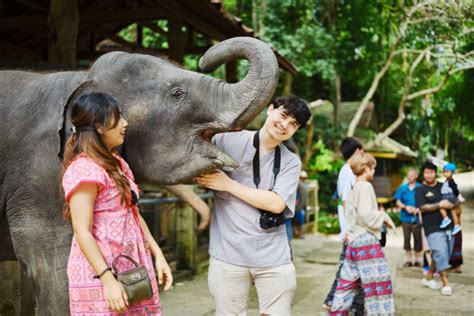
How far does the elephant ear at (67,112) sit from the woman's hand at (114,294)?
29.6 inches

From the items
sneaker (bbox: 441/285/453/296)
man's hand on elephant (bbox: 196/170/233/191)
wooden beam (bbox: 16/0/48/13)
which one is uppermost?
wooden beam (bbox: 16/0/48/13)

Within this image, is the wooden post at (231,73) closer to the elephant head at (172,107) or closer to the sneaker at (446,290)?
the sneaker at (446,290)

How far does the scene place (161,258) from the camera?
2.83 meters

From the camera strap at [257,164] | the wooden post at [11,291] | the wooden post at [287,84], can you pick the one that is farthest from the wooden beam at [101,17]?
the wooden post at [287,84]

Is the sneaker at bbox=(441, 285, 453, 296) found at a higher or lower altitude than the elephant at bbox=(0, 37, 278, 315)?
lower

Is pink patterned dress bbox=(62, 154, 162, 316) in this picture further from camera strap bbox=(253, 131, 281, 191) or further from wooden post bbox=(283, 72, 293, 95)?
wooden post bbox=(283, 72, 293, 95)

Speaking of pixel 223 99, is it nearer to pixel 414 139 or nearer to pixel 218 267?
pixel 218 267

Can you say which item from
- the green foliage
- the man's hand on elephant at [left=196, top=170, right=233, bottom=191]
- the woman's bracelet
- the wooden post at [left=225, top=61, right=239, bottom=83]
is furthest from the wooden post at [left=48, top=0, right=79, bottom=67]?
the green foliage

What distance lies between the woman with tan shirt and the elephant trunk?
8.71ft

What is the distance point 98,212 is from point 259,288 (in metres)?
1.13

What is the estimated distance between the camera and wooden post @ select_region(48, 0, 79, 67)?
5.68 m

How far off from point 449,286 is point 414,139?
24352 mm

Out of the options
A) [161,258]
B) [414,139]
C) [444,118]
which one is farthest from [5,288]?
[444,118]

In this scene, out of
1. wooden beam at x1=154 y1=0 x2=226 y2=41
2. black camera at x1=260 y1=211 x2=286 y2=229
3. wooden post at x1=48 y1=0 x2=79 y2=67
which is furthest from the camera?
wooden beam at x1=154 y1=0 x2=226 y2=41
